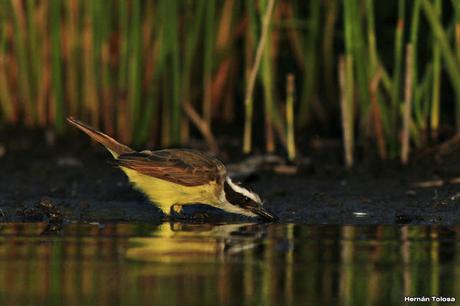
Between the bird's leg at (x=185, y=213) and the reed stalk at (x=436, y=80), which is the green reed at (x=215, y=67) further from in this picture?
the bird's leg at (x=185, y=213)

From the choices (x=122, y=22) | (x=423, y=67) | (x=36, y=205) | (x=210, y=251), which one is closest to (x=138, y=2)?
(x=122, y=22)

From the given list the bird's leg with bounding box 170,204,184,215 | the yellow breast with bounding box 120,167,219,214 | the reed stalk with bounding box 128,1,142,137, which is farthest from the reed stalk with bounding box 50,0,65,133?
the bird's leg with bounding box 170,204,184,215

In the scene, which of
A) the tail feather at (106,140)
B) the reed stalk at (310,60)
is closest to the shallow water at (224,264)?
the tail feather at (106,140)

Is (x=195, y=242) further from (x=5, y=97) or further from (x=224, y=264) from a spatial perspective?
(x=5, y=97)

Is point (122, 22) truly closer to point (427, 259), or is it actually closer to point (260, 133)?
point (260, 133)

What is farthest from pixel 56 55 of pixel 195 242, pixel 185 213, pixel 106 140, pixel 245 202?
pixel 195 242

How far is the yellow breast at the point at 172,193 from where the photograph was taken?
856cm

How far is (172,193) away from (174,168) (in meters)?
0.17

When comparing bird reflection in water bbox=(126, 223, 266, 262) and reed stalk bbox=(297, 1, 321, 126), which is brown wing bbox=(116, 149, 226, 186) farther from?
reed stalk bbox=(297, 1, 321, 126)

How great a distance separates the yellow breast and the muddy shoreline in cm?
11

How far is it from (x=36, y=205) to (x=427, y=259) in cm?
314

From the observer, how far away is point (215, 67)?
39.1ft

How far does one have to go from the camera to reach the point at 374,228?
773 cm

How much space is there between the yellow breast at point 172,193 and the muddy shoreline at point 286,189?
0.11m
